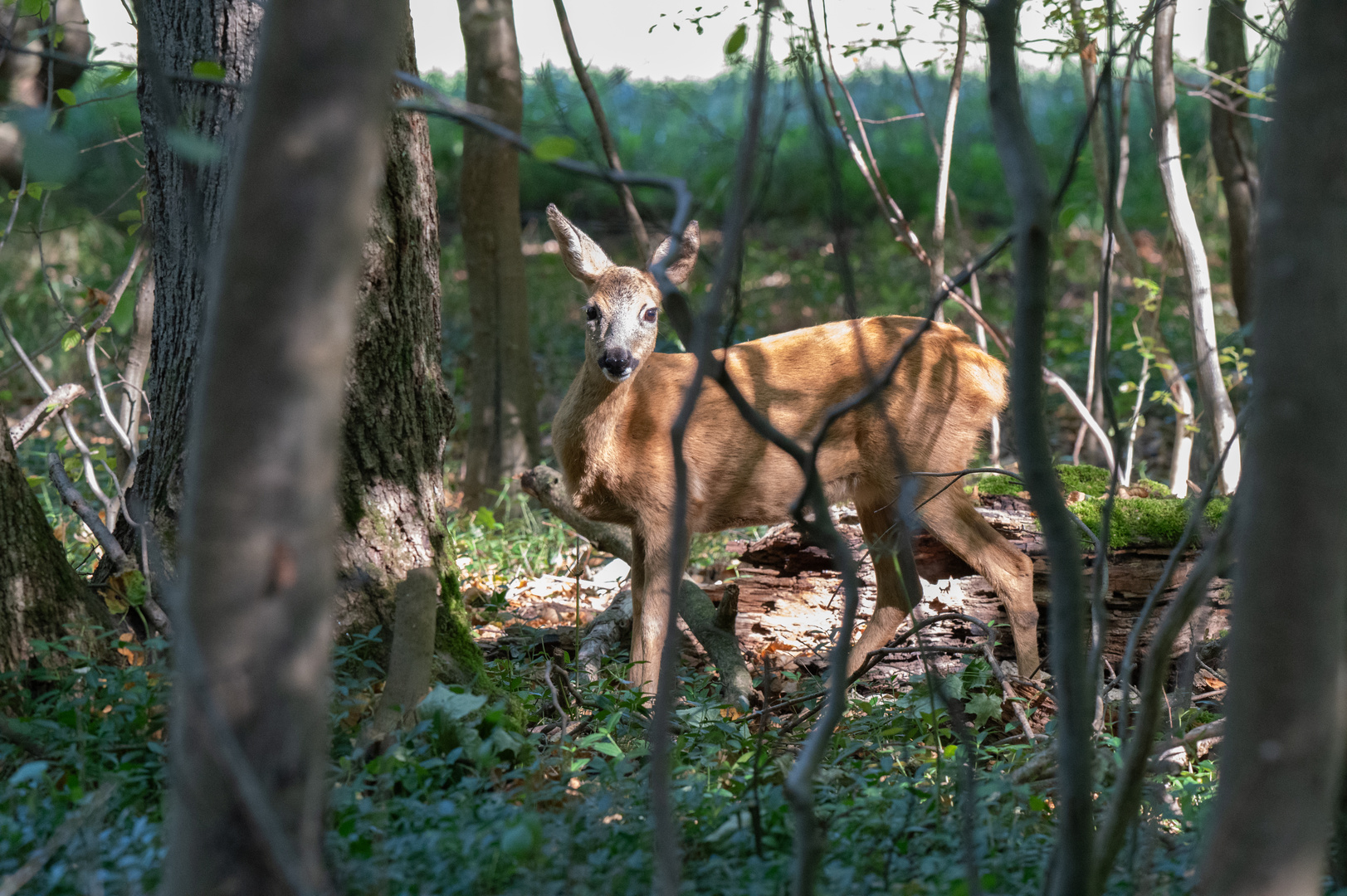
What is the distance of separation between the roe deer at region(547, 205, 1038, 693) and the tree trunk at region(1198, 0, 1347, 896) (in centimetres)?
302

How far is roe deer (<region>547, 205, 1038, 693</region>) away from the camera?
180 inches

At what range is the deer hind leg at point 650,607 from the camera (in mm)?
4227

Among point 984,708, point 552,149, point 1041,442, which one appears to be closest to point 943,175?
point 984,708

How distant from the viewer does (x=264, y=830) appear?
134 centimetres

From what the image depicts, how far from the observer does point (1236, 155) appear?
21.3 feet

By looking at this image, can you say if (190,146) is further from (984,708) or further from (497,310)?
(497,310)

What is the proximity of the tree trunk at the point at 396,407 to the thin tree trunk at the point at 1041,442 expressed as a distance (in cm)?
217

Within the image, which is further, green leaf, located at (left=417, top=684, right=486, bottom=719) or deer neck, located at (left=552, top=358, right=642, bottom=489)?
deer neck, located at (left=552, top=358, right=642, bottom=489)

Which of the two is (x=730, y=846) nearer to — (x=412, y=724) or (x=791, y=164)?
(x=412, y=724)

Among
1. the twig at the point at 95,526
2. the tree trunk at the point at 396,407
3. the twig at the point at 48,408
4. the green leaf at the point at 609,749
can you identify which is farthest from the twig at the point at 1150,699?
the twig at the point at 48,408

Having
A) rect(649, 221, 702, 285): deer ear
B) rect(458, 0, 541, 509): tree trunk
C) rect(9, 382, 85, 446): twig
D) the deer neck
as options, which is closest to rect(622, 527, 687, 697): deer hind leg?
the deer neck

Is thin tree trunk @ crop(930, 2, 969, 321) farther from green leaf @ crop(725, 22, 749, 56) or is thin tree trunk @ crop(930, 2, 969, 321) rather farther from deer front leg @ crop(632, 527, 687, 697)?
green leaf @ crop(725, 22, 749, 56)

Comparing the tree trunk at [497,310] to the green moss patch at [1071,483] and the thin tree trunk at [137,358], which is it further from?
the green moss patch at [1071,483]

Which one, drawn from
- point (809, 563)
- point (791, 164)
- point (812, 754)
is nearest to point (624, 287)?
point (809, 563)
